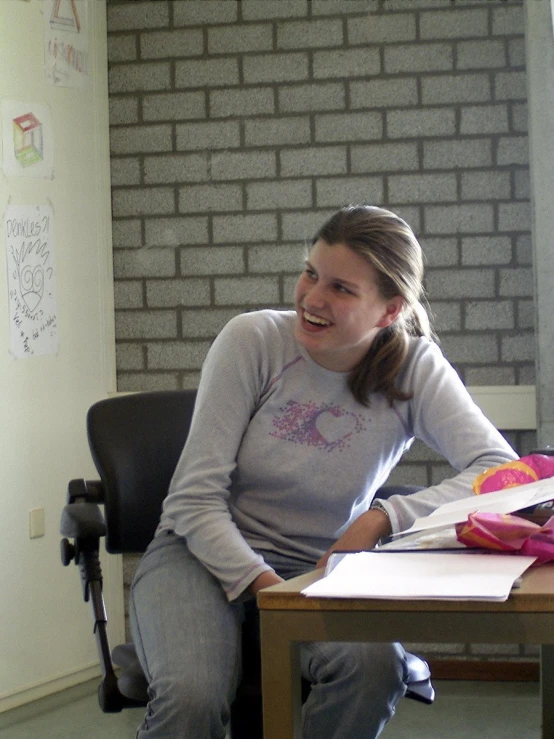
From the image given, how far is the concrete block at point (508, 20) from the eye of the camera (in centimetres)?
322

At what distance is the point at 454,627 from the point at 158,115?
2.76 m

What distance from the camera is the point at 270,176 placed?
337 cm

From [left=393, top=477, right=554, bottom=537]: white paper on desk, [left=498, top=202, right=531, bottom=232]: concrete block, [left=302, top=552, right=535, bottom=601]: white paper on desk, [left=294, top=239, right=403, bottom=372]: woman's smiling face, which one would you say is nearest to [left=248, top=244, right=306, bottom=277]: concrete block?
[left=498, top=202, right=531, bottom=232]: concrete block

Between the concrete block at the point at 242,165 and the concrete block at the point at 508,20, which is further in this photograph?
the concrete block at the point at 242,165

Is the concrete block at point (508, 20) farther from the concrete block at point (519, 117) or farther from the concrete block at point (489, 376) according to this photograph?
the concrete block at point (489, 376)

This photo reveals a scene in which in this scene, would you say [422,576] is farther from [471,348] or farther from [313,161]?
[313,161]

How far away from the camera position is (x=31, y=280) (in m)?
3.12

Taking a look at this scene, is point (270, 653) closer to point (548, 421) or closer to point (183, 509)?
point (183, 509)

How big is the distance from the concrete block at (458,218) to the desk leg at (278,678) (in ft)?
7.99

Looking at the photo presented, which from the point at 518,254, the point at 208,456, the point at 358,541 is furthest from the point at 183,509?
the point at 518,254

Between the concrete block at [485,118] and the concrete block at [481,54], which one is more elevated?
the concrete block at [481,54]

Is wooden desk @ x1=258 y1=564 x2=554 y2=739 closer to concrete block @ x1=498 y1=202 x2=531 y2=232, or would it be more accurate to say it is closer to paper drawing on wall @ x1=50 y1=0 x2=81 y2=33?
concrete block @ x1=498 y1=202 x2=531 y2=232

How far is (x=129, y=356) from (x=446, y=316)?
1096 millimetres

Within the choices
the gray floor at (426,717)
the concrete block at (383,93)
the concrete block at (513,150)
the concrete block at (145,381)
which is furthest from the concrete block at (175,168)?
the gray floor at (426,717)
